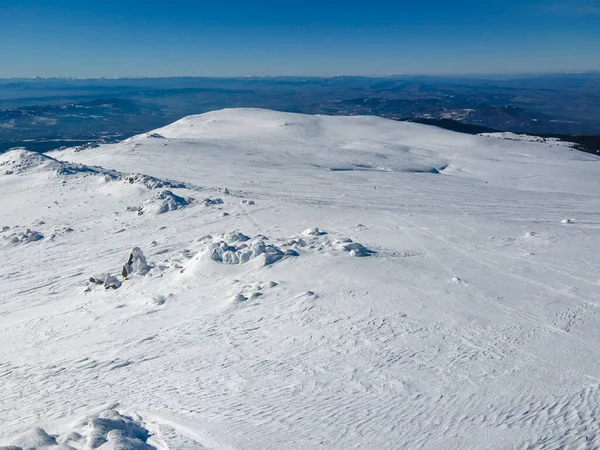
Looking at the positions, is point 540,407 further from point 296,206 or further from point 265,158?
point 265,158

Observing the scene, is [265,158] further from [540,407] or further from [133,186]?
[540,407]

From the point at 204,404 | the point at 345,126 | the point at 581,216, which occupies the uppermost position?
the point at 345,126

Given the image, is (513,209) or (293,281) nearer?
(293,281)

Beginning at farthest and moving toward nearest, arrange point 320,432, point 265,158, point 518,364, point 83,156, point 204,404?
point 83,156, point 265,158, point 518,364, point 204,404, point 320,432

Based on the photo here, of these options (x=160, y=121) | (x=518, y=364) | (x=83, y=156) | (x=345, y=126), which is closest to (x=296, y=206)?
(x=518, y=364)

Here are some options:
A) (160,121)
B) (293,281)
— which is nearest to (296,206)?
(293,281)

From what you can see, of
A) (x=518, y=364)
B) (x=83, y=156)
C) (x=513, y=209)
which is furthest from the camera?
(x=83, y=156)

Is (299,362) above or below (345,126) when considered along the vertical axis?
below
